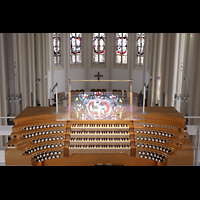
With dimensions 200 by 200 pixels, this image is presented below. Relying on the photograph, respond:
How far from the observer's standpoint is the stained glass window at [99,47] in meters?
19.9

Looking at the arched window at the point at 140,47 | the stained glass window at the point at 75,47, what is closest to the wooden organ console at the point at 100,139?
the arched window at the point at 140,47

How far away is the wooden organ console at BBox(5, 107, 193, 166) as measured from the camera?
675 centimetres

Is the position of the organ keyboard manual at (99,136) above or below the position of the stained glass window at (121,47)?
below

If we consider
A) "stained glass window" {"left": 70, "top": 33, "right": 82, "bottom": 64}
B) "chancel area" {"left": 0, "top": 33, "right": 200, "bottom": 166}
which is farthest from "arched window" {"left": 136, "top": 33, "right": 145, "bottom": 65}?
"stained glass window" {"left": 70, "top": 33, "right": 82, "bottom": 64}

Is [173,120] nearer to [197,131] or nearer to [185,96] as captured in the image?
[197,131]

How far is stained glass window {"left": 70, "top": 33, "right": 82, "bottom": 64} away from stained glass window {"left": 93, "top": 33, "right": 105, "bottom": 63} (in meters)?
0.97

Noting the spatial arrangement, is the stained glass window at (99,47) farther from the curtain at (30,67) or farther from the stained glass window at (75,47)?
the curtain at (30,67)

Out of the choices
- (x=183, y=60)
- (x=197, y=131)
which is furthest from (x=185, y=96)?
(x=197, y=131)

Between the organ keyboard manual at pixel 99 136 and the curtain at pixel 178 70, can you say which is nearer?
the organ keyboard manual at pixel 99 136

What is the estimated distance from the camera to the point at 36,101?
45.8 ft

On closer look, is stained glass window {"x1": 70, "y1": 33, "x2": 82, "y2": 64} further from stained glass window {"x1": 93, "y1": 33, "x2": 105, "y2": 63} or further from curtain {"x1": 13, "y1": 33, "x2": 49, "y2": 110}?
curtain {"x1": 13, "y1": 33, "x2": 49, "y2": 110}

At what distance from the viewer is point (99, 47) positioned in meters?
20.0

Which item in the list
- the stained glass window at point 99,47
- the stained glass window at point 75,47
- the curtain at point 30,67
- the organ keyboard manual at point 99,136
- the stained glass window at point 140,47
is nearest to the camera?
the organ keyboard manual at point 99,136

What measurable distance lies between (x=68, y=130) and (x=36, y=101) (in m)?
7.15
